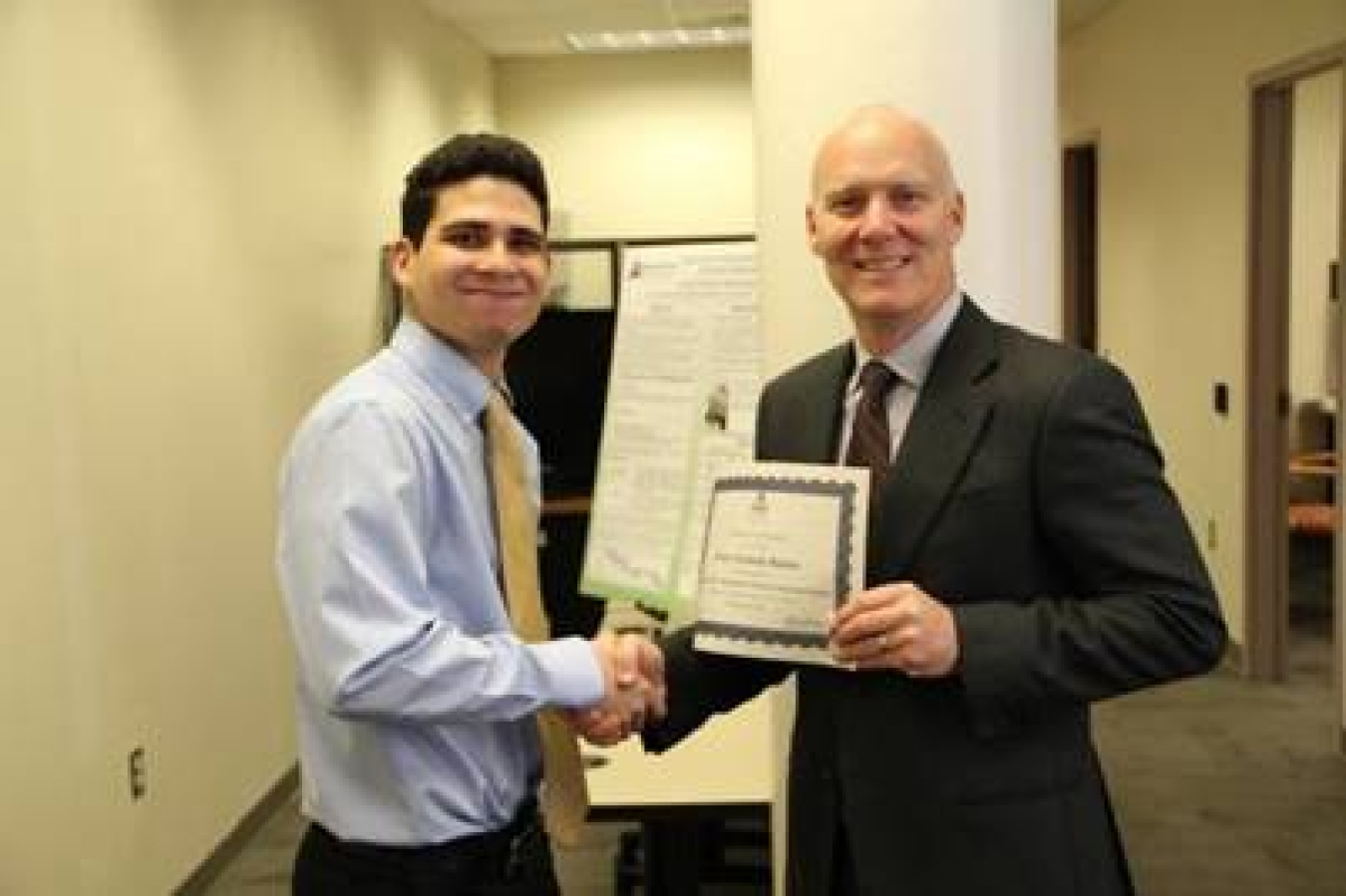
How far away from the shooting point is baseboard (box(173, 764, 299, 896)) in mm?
3861

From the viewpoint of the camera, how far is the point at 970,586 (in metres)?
1.42

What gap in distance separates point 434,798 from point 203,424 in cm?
276

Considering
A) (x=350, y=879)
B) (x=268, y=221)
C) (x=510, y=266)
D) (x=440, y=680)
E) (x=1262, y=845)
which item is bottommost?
(x=1262, y=845)

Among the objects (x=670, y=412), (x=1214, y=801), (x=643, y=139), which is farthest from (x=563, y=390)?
(x=643, y=139)

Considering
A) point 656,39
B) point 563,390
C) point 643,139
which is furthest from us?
point 643,139

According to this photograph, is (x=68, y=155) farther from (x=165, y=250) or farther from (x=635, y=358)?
(x=635, y=358)

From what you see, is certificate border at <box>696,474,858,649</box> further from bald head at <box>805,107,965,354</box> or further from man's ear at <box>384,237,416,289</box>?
man's ear at <box>384,237,416,289</box>

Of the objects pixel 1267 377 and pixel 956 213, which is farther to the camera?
pixel 1267 377

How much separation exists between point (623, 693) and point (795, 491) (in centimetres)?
31

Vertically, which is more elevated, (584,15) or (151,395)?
(584,15)

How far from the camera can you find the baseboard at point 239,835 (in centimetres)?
386

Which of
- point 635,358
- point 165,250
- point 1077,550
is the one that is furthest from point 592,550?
point 1077,550

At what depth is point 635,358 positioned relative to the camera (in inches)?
131

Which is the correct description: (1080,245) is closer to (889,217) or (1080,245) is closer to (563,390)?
(563,390)
